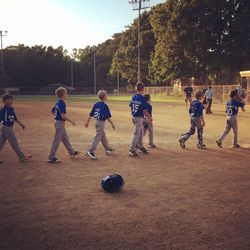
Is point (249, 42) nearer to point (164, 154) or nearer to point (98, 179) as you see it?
point (164, 154)

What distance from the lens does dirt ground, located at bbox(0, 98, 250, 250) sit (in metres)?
4.73

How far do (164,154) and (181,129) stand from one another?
605 centimetres

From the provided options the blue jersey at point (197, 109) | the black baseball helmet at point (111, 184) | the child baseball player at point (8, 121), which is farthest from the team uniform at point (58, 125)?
the blue jersey at point (197, 109)

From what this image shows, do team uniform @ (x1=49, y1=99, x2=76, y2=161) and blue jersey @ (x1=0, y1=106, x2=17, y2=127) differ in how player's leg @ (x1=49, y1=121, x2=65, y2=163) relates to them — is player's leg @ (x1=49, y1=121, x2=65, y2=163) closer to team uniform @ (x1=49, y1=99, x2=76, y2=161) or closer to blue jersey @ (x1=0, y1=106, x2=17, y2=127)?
team uniform @ (x1=49, y1=99, x2=76, y2=161)

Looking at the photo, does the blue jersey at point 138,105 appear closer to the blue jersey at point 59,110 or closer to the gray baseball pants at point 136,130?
the gray baseball pants at point 136,130

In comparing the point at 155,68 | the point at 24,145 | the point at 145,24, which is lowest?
the point at 24,145

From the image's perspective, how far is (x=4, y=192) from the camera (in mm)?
6918

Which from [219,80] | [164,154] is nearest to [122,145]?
[164,154]

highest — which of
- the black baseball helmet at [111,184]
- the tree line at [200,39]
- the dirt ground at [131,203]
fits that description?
the tree line at [200,39]

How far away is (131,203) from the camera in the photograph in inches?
246

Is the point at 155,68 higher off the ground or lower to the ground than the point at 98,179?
higher

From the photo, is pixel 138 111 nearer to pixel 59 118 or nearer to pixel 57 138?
pixel 59 118

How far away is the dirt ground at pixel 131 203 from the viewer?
4.73 metres

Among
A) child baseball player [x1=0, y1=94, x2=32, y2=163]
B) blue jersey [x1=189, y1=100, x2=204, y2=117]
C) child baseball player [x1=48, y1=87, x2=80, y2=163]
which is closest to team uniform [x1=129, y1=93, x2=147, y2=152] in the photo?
blue jersey [x1=189, y1=100, x2=204, y2=117]
